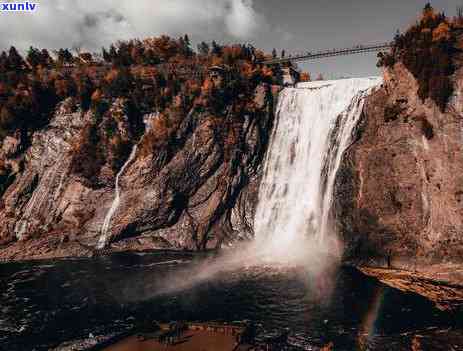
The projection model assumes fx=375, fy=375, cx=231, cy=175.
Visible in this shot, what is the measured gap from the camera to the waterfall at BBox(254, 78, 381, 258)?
50084mm

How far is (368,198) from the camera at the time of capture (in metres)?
44.4

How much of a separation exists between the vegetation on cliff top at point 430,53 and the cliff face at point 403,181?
0.98 m

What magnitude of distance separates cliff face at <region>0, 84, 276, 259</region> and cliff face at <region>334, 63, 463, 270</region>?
57.4 ft

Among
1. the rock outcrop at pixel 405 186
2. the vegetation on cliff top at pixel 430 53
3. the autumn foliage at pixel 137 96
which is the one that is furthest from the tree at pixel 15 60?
the vegetation on cliff top at pixel 430 53

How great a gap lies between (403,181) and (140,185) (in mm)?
36924

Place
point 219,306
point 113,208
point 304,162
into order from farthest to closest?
1. point 113,208
2. point 304,162
3. point 219,306

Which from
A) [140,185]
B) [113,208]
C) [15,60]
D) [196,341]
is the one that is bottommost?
[196,341]

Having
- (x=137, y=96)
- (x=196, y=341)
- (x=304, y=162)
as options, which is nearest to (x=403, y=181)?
(x=304, y=162)

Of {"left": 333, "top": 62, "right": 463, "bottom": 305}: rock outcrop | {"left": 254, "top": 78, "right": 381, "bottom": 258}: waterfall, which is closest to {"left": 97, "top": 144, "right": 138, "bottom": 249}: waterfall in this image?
{"left": 254, "top": 78, "right": 381, "bottom": 258}: waterfall

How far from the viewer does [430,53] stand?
4216cm

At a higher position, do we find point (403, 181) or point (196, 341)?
point (403, 181)

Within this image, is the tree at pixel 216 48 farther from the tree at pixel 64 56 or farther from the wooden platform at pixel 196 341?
the wooden platform at pixel 196 341

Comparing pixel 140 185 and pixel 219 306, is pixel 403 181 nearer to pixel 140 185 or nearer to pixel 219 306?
pixel 219 306

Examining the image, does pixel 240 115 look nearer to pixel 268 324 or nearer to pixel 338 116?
pixel 338 116
